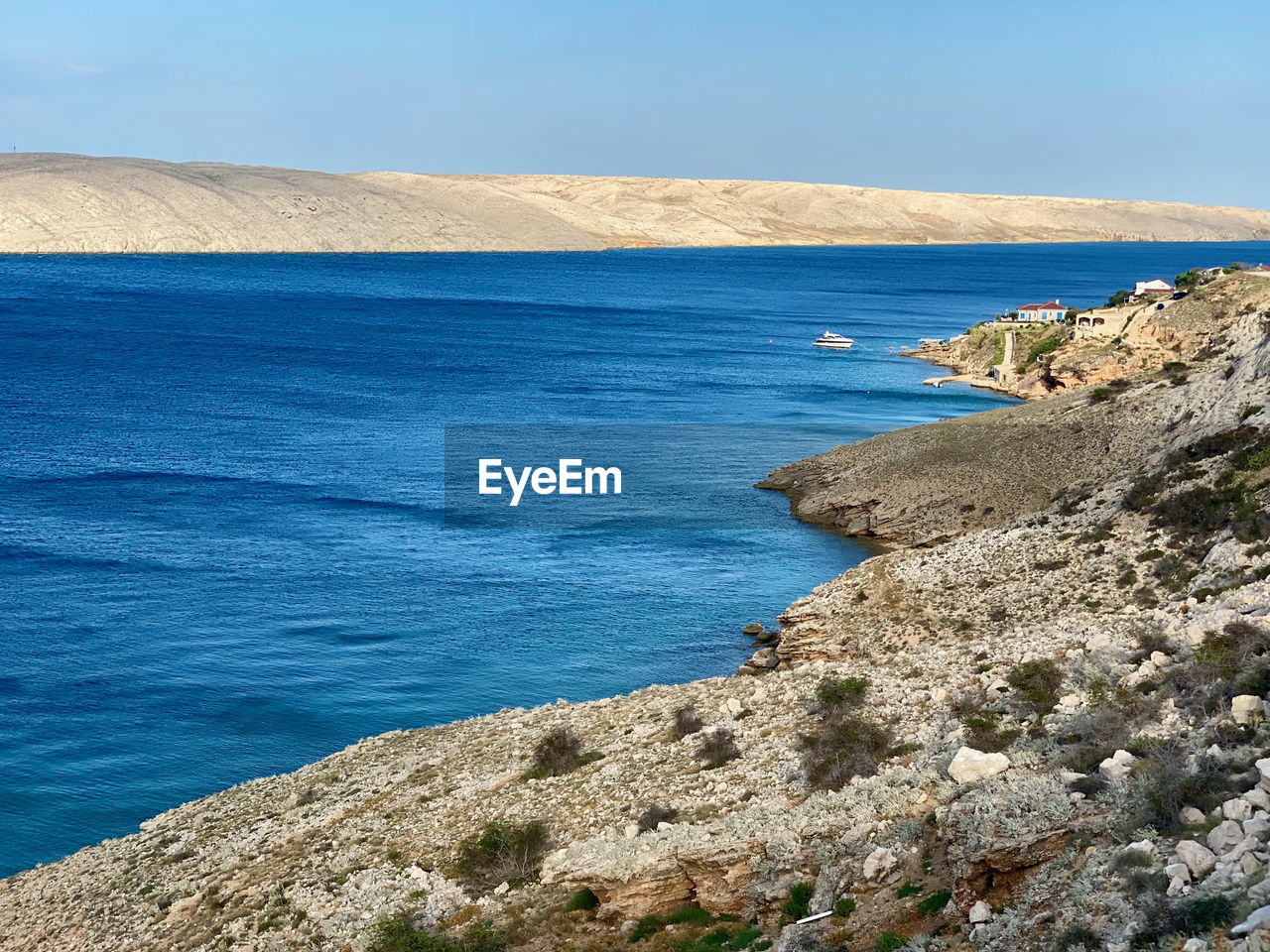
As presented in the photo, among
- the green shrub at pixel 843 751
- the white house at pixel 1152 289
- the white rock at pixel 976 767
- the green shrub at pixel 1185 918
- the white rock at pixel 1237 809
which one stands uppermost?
the white house at pixel 1152 289

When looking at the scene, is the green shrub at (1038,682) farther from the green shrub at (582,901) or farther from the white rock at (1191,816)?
the green shrub at (582,901)

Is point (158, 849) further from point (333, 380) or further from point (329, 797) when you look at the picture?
point (333, 380)

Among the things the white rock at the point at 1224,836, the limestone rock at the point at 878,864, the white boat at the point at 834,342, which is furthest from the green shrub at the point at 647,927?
the white boat at the point at 834,342

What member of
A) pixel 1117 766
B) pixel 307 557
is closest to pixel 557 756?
pixel 1117 766

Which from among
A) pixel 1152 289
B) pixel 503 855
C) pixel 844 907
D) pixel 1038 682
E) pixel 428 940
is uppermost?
pixel 1152 289

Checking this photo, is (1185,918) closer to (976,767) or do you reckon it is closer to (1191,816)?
(1191,816)
